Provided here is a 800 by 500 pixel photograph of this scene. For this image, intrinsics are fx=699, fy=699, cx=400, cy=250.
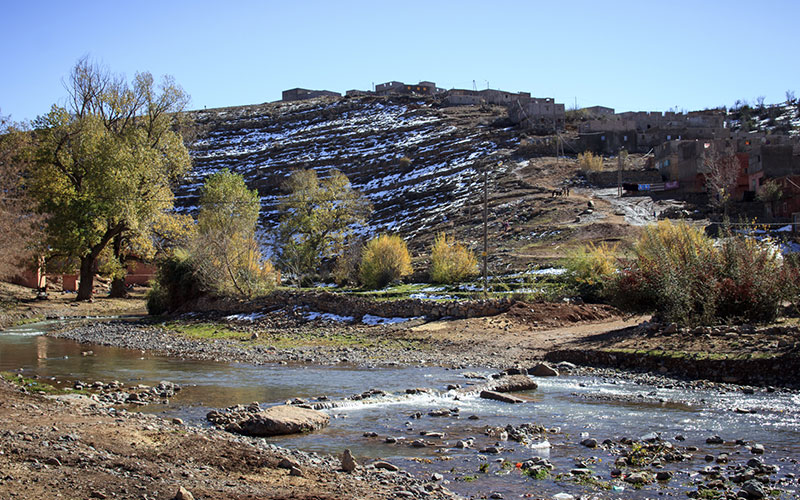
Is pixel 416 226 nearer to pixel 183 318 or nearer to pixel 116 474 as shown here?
pixel 183 318

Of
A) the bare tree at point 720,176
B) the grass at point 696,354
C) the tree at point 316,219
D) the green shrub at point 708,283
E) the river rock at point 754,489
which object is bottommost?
the river rock at point 754,489

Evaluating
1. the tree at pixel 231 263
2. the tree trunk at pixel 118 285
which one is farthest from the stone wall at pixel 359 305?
the tree trunk at pixel 118 285

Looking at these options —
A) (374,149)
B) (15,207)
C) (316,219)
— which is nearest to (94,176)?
(15,207)

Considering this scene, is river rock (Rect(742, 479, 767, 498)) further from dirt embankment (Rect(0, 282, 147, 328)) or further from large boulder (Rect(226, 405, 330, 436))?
dirt embankment (Rect(0, 282, 147, 328))

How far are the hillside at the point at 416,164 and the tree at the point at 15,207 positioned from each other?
70.5 feet

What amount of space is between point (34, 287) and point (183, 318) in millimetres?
20786

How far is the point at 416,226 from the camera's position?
229 ft

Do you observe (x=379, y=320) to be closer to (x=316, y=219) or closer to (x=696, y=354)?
(x=696, y=354)

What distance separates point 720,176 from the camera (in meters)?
58.5

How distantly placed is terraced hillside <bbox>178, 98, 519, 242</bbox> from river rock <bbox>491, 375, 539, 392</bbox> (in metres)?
50.7

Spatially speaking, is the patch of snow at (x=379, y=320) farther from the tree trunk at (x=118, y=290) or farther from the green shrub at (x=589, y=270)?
the tree trunk at (x=118, y=290)

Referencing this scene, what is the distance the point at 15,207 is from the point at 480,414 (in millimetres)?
37117

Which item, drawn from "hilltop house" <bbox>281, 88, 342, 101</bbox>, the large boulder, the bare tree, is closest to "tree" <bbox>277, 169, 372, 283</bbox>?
the bare tree

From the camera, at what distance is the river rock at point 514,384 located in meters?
15.9
